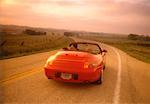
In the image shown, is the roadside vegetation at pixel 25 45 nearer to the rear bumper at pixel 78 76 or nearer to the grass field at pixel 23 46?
the grass field at pixel 23 46

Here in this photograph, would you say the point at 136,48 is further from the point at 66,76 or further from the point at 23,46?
the point at 66,76

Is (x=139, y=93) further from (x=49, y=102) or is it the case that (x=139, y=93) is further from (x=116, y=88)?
(x=49, y=102)

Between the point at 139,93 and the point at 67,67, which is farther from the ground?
the point at 67,67

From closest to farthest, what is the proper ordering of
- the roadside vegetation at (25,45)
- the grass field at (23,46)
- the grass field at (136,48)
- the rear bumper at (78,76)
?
the rear bumper at (78,76)
the grass field at (23,46)
the roadside vegetation at (25,45)
the grass field at (136,48)

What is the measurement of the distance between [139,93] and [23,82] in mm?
3720

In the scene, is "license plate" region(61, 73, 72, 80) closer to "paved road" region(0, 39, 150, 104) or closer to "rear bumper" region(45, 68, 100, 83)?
"rear bumper" region(45, 68, 100, 83)

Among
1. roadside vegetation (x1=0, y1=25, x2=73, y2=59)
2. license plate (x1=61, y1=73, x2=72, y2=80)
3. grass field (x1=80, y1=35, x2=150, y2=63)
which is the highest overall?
license plate (x1=61, y1=73, x2=72, y2=80)

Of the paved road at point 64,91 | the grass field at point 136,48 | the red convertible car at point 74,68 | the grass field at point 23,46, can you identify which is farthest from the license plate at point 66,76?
Answer: the grass field at point 136,48

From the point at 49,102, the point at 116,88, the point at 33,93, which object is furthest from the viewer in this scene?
the point at 116,88

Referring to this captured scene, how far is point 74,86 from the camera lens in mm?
8070

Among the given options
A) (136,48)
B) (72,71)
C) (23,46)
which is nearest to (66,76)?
(72,71)

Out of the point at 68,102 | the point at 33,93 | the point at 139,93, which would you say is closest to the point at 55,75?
the point at 33,93

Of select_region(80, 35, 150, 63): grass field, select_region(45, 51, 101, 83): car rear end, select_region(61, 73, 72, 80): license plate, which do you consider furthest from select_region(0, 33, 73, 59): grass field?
select_region(80, 35, 150, 63): grass field

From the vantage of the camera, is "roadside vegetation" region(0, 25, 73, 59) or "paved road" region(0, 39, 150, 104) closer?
"paved road" region(0, 39, 150, 104)
